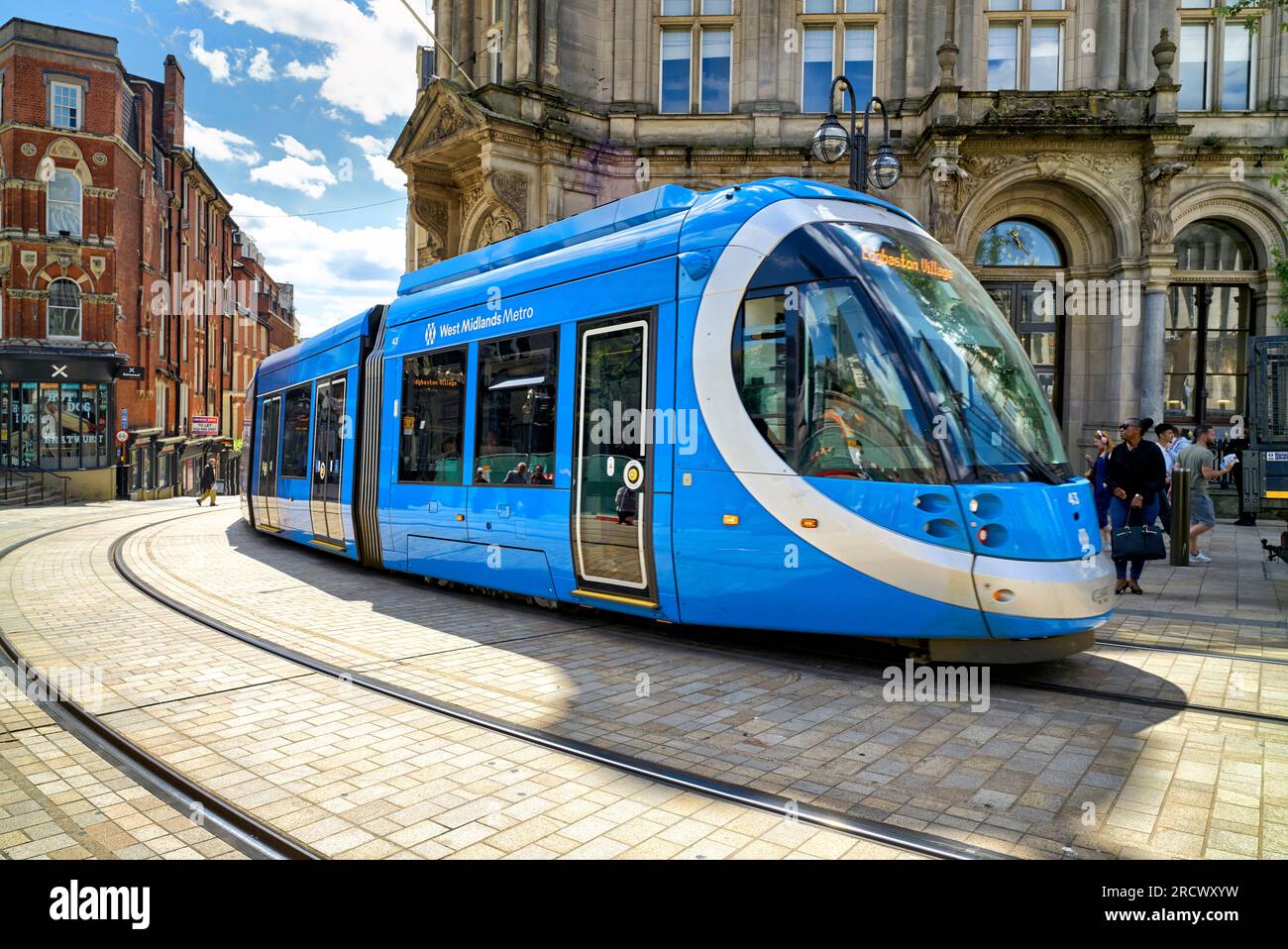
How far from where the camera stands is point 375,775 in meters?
4.21

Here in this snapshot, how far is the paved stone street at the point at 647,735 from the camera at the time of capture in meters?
3.60

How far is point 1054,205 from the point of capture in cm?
2047

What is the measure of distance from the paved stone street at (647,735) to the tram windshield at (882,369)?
61.6 inches

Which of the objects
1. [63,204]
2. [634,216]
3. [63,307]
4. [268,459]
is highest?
[63,204]

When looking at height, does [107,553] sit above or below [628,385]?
below

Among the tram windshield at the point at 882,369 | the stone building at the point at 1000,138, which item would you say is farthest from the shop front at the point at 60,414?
the tram windshield at the point at 882,369

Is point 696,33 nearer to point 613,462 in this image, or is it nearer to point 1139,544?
point 1139,544

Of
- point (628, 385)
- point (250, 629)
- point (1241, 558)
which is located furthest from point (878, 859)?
point (1241, 558)

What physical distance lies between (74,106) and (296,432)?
3198 cm

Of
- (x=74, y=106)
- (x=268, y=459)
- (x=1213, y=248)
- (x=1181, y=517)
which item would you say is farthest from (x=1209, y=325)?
(x=74, y=106)

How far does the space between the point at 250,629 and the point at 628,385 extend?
156 inches

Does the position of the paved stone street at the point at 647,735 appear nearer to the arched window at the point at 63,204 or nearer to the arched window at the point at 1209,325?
the arched window at the point at 1209,325

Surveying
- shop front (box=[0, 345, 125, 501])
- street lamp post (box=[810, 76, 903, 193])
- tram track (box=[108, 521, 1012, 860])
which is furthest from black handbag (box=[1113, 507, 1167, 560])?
shop front (box=[0, 345, 125, 501])

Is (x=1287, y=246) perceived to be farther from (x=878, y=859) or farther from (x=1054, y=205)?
(x=878, y=859)
